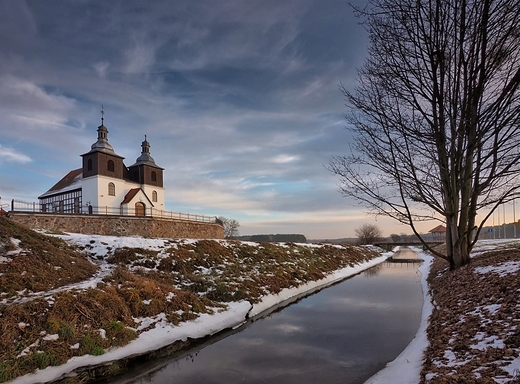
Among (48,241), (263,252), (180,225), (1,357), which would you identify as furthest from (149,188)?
(1,357)

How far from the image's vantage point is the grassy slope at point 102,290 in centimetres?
614

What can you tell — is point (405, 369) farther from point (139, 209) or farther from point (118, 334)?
point (139, 209)

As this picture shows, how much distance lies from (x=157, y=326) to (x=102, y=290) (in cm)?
175

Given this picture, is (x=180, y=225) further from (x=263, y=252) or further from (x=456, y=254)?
(x=456, y=254)

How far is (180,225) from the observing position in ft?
108

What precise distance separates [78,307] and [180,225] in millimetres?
26008

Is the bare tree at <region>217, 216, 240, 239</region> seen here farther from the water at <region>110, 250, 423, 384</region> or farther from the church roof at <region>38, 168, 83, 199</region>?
the water at <region>110, 250, 423, 384</region>

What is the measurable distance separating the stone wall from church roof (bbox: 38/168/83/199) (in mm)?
12212

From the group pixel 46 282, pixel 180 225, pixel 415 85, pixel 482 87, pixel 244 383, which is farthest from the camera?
pixel 180 225

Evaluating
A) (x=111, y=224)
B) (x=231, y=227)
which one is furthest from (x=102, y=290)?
(x=231, y=227)

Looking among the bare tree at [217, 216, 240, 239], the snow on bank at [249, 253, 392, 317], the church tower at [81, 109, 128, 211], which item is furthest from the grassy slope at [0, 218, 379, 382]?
the bare tree at [217, 216, 240, 239]

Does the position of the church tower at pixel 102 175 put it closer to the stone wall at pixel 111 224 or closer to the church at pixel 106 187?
the church at pixel 106 187

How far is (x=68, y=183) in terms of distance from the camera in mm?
39938

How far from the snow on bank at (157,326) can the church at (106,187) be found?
2042 centimetres
